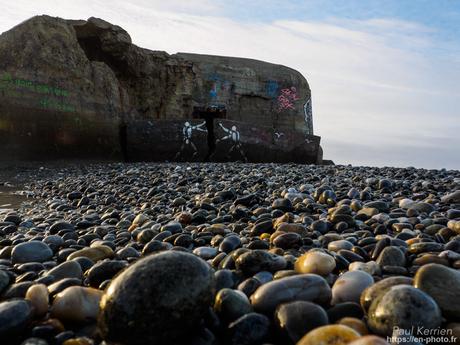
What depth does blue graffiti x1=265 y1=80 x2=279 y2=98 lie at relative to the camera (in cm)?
2458

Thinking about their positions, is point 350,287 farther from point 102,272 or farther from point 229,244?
point 102,272

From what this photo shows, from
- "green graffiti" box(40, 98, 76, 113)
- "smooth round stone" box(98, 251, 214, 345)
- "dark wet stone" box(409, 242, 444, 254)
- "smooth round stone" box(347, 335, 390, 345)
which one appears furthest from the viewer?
"green graffiti" box(40, 98, 76, 113)

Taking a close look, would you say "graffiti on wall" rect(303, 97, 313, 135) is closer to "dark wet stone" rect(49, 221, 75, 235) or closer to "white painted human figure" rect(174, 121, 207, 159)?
"white painted human figure" rect(174, 121, 207, 159)

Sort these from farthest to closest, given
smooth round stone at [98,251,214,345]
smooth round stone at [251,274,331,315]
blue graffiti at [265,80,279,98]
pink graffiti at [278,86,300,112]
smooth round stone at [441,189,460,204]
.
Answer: pink graffiti at [278,86,300,112] → blue graffiti at [265,80,279,98] → smooth round stone at [441,189,460,204] → smooth round stone at [251,274,331,315] → smooth round stone at [98,251,214,345]

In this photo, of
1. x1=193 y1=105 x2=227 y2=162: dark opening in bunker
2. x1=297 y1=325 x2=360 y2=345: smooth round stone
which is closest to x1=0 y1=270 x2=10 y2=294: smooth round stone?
x1=297 y1=325 x2=360 y2=345: smooth round stone

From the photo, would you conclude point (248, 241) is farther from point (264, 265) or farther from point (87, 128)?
point (87, 128)

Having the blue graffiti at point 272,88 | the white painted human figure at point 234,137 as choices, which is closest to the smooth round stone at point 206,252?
the white painted human figure at point 234,137

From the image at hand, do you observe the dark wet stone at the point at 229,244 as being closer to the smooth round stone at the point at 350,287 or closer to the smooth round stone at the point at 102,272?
the smooth round stone at the point at 102,272

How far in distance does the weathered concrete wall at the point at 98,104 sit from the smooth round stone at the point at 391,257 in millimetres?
9747

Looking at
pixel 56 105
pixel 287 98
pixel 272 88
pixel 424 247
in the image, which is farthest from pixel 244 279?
pixel 287 98

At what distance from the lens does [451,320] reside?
1.34 meters

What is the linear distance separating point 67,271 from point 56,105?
31.8 feet

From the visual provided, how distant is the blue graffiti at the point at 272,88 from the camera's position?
24581 mm

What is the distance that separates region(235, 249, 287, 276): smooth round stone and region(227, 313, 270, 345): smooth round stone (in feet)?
1.46
